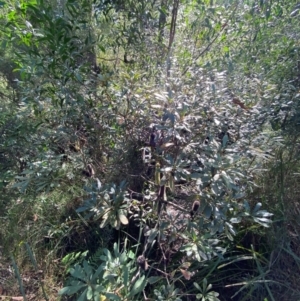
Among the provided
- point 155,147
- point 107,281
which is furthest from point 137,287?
point 155,147

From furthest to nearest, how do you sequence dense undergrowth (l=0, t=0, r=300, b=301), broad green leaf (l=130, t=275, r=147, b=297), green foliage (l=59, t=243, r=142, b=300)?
dense undergrowth (l=0, t=0, r=300, b=301), broad green leaf (l=130, t=275, r=147, b=297), green foliage (l=59, t=243, r=142, b=300)

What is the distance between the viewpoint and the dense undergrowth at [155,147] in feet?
7.49

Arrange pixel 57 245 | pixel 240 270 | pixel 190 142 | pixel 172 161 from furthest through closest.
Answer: pixel 57 245 → pixel 240 270 → pixel 190 142 → pixel 172 161

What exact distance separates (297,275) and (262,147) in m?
0.84

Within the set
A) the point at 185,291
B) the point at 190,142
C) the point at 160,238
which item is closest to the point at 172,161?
the point at 190,142

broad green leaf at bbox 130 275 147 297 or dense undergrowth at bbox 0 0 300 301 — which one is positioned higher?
dense undergrowth at bbox 0 0 300 301

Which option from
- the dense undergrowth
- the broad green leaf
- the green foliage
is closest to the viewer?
the green foliage

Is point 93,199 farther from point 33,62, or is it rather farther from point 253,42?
point 253,42

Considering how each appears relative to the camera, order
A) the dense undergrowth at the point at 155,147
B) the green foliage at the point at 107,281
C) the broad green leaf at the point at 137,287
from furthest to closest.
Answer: the dense undergrowth at the point at 155,147
the broad green leaf at the point at 137,287
the green foliage at the point at 107,281

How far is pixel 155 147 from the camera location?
8.21 ft

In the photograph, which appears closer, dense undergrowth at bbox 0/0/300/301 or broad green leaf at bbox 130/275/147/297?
broad green leaf at bbox 130/275/147/297

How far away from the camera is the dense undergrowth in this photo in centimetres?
228

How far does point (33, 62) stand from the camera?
2.37 meters

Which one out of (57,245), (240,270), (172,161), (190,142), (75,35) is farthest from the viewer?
(57,245)
